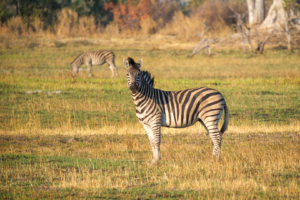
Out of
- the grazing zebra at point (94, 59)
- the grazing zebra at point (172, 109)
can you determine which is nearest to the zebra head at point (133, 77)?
the grazing zebra at point (172, 109)

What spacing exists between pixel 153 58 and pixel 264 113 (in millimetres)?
15214

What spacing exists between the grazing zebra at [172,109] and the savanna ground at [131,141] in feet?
1.75

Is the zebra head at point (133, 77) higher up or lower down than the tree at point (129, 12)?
lower down

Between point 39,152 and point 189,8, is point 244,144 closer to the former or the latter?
point 39,152

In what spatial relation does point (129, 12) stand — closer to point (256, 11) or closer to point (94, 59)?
point (256, 11)

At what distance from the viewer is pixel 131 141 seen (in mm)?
9977

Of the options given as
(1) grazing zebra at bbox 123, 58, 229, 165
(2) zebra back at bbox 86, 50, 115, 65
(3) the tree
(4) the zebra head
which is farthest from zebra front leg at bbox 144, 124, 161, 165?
(3) the tree

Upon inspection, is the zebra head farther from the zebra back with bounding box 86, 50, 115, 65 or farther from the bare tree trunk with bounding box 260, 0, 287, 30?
the bare tree trunk with bounding box 260, 0, 287, 30

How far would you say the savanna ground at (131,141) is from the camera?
6.46m

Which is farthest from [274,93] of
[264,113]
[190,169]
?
[190,169]

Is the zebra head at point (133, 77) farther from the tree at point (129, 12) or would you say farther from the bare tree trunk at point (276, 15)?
the tree at point (129, 12)

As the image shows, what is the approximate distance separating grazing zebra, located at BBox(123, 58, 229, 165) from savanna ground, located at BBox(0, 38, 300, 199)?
1.75 ft

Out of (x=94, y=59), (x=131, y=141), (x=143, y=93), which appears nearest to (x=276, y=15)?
(x=94, y=59)

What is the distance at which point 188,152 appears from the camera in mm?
8953
